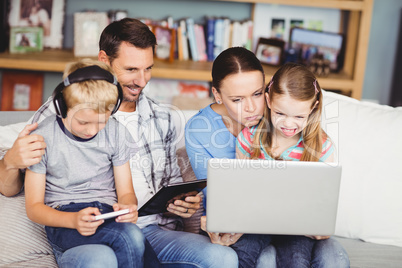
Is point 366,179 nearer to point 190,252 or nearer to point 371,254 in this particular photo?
point 371,254

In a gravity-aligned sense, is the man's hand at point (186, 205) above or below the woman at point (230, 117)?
below

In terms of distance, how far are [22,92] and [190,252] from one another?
82.2 inches

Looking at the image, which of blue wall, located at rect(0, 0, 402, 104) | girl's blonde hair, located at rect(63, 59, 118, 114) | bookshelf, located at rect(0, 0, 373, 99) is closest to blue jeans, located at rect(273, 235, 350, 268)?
girl's blonde hair, located at rect(63, 59, 118, 114)

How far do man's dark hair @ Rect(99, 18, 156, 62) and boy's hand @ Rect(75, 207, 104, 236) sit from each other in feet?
1.93

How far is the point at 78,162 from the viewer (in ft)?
4.63

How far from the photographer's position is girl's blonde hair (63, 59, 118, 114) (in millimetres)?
1289

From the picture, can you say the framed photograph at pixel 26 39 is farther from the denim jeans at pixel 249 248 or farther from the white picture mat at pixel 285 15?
the denim jeans at pixel 249 248

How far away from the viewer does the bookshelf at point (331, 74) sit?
273 cm

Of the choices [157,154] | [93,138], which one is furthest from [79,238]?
[157,154]

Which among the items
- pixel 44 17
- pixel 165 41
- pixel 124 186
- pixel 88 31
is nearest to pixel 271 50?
pixel 165 41

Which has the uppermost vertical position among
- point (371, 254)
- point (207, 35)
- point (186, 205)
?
point (207, 35)

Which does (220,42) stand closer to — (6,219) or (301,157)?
(301,157)

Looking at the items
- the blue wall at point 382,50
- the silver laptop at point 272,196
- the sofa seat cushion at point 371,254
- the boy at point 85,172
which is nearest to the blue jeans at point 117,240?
the boy at point 85,172

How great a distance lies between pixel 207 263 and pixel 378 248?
0.63 m
